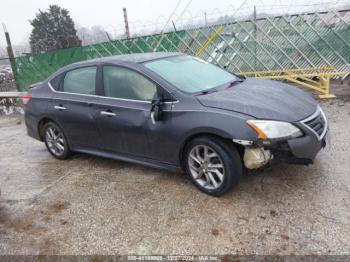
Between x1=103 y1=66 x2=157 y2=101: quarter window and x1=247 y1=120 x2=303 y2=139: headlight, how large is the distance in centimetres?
120

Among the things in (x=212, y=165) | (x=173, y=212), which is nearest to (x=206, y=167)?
(x=212, y=165)

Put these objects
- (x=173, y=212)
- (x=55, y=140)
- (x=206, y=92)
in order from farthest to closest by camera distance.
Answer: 1. (x=55, y=140)
2. (x=206, y=92)
3. (x=173, y=212)

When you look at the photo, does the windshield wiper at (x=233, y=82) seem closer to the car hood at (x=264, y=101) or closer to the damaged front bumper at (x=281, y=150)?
the car hood at (x=264, y=101)

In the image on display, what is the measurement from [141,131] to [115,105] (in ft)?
1.64

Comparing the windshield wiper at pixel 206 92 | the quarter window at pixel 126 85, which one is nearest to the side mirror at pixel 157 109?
the quarter window at pixel 126 85

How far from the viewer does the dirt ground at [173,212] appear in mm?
2766

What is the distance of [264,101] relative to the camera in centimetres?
335

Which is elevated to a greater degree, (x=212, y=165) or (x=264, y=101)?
(x=264, y=101)

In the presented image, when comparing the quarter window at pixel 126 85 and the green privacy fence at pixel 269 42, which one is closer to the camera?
the quarter window at pixel 126 85

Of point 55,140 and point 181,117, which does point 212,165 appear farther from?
point 55,140

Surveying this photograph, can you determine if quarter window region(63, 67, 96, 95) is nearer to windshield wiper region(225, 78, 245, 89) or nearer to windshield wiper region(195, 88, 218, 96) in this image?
windshield wiper region(195, 88, 218, 96)

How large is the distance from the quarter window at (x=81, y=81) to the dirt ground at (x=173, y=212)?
1095mm

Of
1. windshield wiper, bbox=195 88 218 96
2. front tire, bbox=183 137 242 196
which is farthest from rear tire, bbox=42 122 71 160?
windshield wiper, bbox=195 88 218 96

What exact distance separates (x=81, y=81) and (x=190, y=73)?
152 centimetres
